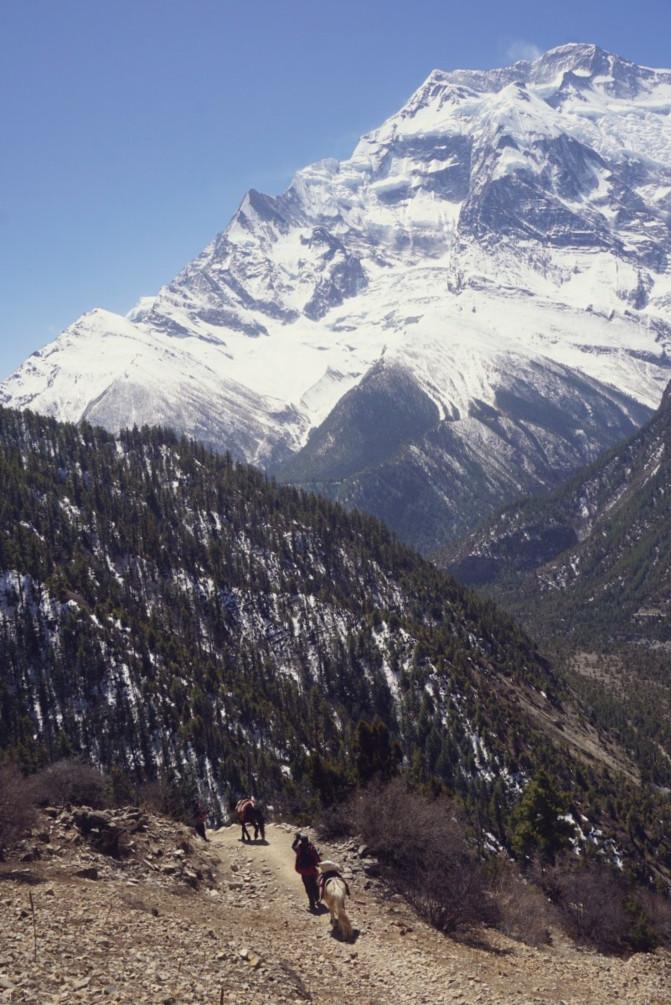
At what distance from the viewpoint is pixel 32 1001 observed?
1137 inches

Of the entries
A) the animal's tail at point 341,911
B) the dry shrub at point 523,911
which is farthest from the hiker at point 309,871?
the dry shrub at point 523,911

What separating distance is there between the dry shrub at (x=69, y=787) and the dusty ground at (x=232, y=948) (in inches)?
274

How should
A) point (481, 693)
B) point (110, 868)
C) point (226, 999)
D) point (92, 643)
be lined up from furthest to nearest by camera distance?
point (481, 693), point (92, 643), point (110, 868), point (226, 999)

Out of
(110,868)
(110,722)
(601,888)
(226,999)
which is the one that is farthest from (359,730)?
(110,722)

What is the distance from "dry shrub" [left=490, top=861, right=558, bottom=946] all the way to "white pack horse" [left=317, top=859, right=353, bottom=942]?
12.0m

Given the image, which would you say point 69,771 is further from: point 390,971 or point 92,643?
point 92,643

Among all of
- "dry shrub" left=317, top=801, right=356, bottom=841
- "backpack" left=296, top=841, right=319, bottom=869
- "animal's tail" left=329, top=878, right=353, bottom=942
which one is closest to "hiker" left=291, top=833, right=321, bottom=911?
"backpack" left=296, top=841, right=319, bottom=869

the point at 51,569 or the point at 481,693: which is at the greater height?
the point at 51,569

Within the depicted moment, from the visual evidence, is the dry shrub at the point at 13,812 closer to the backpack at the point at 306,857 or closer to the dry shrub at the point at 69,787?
the dry shrub at the point at 69,787

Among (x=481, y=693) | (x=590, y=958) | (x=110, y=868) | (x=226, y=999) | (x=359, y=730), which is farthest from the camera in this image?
(x=481, y=693)

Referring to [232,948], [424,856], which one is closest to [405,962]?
[232,948]

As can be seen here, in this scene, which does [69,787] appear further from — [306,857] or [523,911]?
[523,911]

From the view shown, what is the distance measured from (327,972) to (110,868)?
1451 centimetres

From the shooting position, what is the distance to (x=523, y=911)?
57281mm
